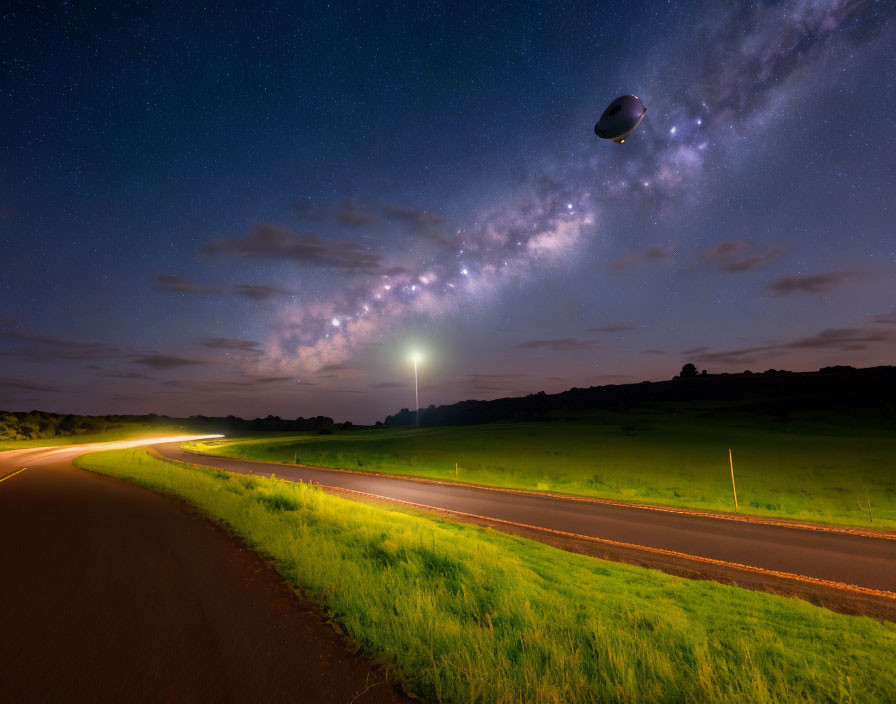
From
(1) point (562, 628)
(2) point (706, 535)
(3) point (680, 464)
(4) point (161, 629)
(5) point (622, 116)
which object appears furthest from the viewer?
(3) point (680, 464)

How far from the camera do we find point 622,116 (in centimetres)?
1508

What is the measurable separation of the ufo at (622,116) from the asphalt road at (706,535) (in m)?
13.4

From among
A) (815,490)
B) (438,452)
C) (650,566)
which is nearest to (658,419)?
(438,452)

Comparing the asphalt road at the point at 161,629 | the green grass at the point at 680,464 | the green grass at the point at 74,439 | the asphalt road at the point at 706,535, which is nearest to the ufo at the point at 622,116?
the asphalt road at the point at 706,535

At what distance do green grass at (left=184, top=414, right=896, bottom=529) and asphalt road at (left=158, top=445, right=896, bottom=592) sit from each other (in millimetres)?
4152

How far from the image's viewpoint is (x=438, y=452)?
5050 cm

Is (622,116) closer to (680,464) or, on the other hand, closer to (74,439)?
(680,464)

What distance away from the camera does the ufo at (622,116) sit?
1494cm

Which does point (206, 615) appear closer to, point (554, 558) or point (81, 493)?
point (554, 558)

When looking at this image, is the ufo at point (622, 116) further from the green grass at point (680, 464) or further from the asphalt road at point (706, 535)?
the green grass at point (680, 464)

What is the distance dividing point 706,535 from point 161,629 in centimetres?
1434

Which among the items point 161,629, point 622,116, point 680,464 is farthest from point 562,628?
point 680,464

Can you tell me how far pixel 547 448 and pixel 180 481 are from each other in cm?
3922

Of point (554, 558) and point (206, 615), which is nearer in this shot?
point (206, 615)
